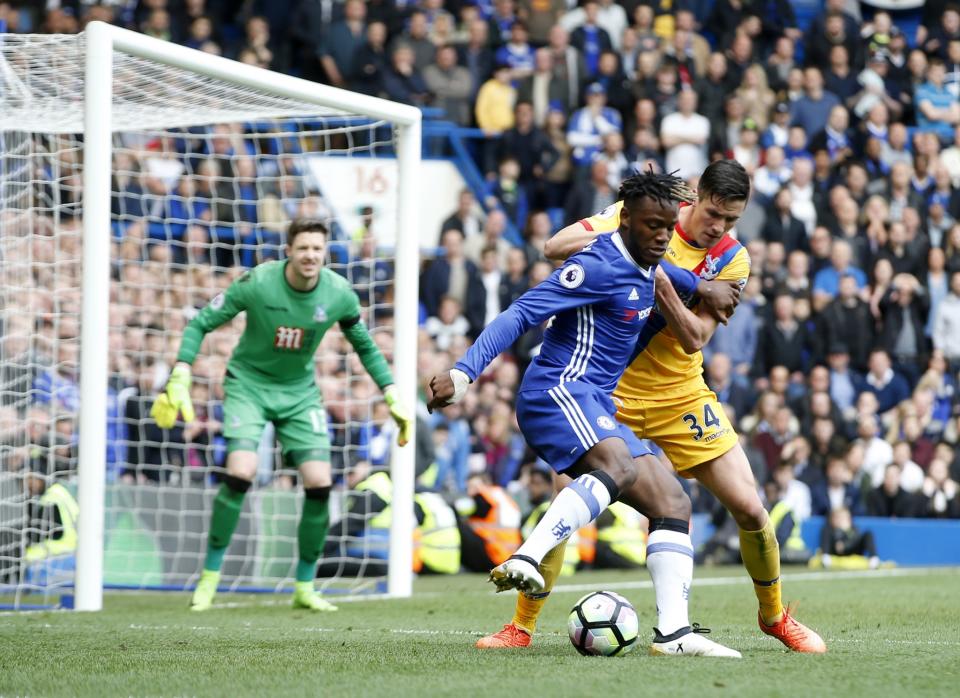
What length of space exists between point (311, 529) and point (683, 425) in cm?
342

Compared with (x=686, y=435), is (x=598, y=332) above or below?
above

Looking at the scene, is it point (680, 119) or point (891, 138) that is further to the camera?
point (891, 138)

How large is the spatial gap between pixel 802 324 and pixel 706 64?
13.3ft

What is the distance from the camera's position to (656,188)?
5.88 meters

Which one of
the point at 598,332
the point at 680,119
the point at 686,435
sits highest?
the point at 680,119

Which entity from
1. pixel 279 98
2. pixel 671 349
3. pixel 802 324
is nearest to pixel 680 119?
pixel 802 324

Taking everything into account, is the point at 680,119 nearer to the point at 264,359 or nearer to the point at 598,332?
the point at 264,359

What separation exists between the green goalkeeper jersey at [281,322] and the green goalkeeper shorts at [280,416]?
0.08 m

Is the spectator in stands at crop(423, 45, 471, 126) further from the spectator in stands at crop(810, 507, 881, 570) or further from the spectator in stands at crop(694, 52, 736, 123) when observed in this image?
the spectator in stands at crop(810, 507, 881, 570)

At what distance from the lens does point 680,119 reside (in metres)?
17.4

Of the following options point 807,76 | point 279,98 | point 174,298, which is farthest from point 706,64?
point 279,98

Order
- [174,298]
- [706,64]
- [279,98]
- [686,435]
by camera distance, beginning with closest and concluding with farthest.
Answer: [686,435] → [279,98] → [174,298] → [706,64]

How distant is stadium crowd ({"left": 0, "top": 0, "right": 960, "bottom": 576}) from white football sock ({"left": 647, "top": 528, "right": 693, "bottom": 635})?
623 centimetres

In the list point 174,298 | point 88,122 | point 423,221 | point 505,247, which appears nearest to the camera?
point 88,122
